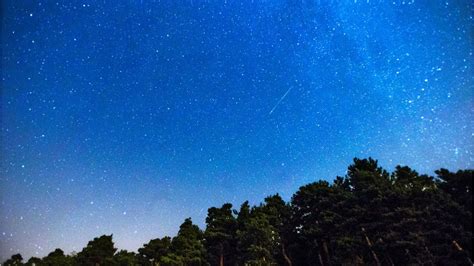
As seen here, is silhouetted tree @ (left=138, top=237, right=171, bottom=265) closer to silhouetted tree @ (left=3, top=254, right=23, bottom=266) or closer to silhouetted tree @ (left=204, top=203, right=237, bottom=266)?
silhouetted tree @ (left=204, top=203, right=237, bottom=266)

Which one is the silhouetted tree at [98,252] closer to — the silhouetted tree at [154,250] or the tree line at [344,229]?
the tree line at [344,229]

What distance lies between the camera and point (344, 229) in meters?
36.4

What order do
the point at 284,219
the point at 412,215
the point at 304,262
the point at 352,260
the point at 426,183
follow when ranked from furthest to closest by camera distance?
the point at 284,219, the point at 304,262, the point at 426,183, the point at 352,260, the point at 412,215

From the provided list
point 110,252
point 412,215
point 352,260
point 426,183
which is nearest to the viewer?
point 412,215

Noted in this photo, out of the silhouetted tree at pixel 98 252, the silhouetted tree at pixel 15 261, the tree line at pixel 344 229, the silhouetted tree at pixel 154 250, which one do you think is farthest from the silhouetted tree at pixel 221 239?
the silhouetted tree at pixel 15 261

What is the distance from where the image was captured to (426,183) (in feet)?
118

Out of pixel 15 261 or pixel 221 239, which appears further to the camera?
pixel 15 261

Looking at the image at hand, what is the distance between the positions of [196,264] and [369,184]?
24.7 metres

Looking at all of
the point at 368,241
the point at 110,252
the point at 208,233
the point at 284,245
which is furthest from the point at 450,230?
the point at 110,252

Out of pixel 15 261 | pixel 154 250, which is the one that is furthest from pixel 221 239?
pixel 15 261

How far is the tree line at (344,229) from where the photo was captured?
28077 mm

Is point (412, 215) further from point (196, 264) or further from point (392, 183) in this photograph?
point (196, 264)

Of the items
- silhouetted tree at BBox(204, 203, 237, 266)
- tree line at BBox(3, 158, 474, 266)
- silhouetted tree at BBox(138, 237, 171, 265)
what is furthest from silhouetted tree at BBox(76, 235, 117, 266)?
silhouetted tree at BBox(204, 203, 237, 266)

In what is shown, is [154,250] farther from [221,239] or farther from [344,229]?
[344,229]
